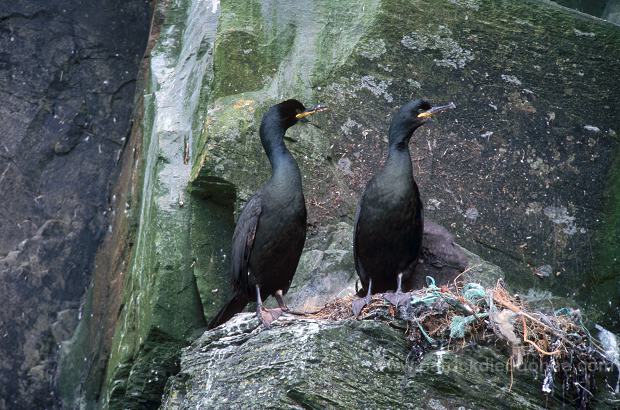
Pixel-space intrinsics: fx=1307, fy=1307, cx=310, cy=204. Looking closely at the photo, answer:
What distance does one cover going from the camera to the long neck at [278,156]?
876 cm

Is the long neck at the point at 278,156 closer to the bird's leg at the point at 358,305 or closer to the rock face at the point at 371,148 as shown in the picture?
the rock face at the point at 371,148

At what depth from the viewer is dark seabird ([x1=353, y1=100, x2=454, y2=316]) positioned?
8.66 metres

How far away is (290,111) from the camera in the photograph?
9109mm

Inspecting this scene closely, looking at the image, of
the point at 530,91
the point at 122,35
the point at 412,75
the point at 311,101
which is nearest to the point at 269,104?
the point at 311,101

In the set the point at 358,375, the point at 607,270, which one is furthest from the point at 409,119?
the point at 358,375

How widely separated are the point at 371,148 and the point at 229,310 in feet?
6.04

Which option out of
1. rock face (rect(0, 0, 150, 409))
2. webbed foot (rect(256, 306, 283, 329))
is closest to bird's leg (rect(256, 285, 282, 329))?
webbed foot (rect(256, 306, 283, 329))

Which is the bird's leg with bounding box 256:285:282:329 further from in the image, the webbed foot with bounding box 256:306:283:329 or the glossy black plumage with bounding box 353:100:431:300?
the glossy black plumage with bounding box 353:100:431:300

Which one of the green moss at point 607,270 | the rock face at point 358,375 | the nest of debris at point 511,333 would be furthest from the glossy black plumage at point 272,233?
the green moss at point 607,270

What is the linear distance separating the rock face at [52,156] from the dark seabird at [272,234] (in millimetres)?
3064

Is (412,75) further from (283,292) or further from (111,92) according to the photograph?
(111,92)

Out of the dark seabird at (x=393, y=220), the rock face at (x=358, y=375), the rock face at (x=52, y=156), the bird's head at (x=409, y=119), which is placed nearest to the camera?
the rock face at (x=358, y=375)

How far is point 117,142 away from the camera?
40.0ft

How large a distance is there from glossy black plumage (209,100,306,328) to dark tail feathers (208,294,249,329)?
1 centimetres
